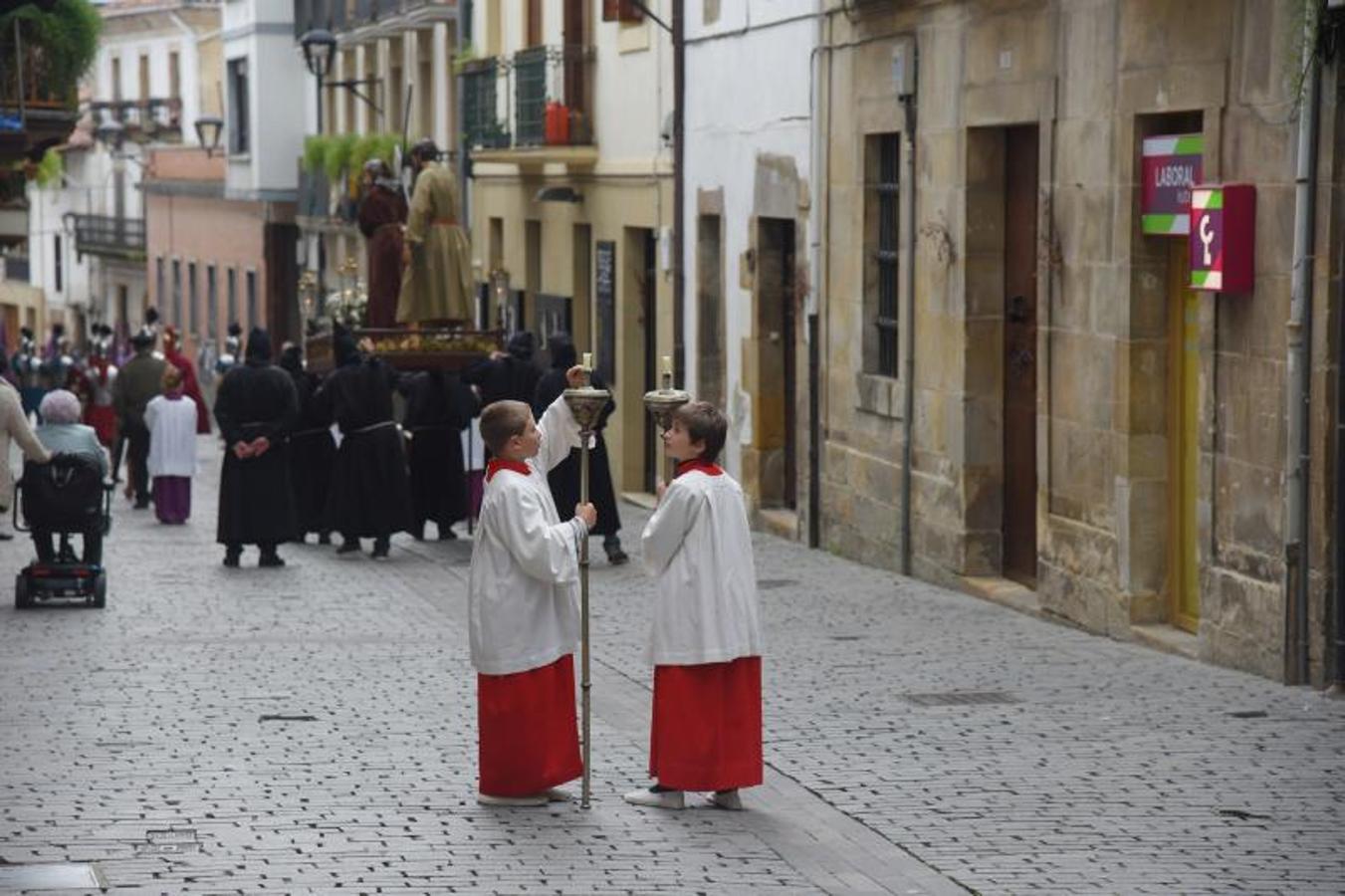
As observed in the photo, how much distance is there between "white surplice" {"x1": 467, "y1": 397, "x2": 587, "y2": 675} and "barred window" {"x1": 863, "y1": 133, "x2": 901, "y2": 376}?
10.6m

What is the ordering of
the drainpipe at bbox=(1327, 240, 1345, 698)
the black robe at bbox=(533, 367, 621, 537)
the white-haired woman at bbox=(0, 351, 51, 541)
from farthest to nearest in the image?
the black robe at bbox=(533, 367, 621, 537) < the white-haired woman at bbox=(0, 351, 51, 541) < the drainpipe at bbox=(1327, 240, 1345, 698)

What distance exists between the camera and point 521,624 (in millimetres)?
11062

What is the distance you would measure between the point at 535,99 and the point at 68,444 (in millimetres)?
14564

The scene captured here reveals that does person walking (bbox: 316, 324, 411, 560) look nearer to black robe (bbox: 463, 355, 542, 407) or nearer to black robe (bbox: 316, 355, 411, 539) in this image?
black robe (bbox: 316, 355, 411, 539)

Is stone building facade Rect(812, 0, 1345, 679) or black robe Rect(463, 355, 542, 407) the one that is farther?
black robe Rect(463, 355, 542, 407)

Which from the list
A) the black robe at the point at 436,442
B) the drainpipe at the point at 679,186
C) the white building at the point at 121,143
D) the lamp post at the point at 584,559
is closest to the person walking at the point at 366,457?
the black robe at the point at 436,442

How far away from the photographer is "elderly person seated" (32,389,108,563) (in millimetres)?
18891

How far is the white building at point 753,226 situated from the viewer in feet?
77.9

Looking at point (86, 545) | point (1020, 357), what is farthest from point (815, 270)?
point (86, 545)

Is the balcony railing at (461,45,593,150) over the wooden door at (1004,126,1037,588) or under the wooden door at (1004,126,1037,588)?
over

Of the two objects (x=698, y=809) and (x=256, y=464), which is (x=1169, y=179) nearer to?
(x=698, y=809)

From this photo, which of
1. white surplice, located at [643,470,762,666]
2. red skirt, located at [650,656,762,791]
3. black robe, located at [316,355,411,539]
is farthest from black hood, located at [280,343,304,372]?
red skirt, located at [650,656,762,791]

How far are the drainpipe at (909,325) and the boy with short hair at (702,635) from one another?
9.48 meters

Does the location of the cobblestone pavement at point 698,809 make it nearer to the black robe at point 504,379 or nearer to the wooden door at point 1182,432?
the wooden door at point 1182,432
